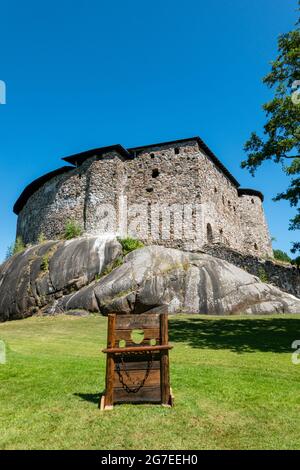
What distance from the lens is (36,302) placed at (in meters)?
24.4

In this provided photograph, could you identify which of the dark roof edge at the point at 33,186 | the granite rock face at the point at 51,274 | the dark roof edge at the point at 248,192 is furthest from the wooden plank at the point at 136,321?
the dark roof edge at the point at 248,192

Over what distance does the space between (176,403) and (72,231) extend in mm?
25936

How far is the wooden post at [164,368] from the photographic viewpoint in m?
5.34

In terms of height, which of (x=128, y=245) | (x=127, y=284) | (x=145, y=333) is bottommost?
(x=145, y=333)

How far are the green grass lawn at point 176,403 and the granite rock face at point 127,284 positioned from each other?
915 centimetres

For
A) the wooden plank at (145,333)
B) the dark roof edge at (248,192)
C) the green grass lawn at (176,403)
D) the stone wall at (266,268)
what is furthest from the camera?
the dark roof edge at (248,192)

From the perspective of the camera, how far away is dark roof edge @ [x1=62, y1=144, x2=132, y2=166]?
1212 inches

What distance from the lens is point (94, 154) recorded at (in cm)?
3158

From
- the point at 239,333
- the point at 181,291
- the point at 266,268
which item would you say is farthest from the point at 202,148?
the point at 239,333

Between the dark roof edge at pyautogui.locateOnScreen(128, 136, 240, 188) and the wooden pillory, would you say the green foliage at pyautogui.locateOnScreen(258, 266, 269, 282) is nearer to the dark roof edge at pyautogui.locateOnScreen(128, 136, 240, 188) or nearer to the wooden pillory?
the dark roof edge at pyautogui.locateOnScreen(128, 136, 240, 188)

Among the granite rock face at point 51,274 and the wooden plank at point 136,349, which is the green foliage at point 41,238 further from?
the wooden plank at point 136,349

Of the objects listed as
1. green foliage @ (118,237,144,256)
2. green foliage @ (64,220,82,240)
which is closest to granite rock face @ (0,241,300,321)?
green foliage @ (118,237,144,256)

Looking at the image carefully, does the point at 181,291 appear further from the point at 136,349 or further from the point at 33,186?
the point at 33,186

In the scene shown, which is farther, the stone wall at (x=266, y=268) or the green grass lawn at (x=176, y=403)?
the stone wall at (x=266, y=268)
